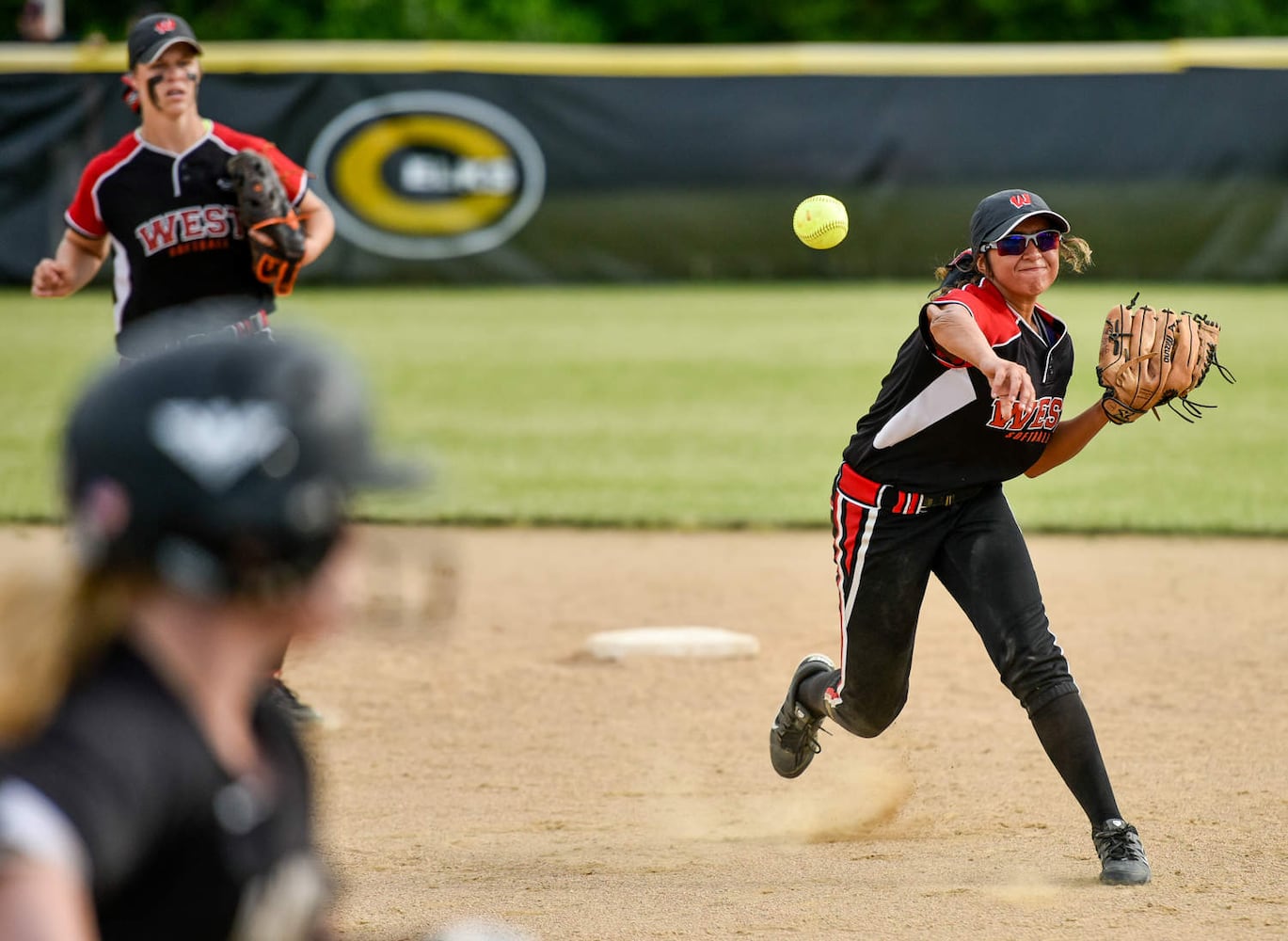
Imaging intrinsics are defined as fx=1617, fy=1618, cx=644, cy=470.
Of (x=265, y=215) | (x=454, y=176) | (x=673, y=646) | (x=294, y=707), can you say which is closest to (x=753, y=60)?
(x=454, y=176)

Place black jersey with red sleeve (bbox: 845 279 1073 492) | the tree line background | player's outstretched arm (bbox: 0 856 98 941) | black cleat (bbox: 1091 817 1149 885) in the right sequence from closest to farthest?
player's outstretched arm (bbox: 0 856 98 941) < black cleat (bbox: 1091 817 1149 885) < black jersey with red sleeve (bbox: 845 279 1073 492) < the tree line background

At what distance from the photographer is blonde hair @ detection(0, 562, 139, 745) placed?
5.06 ft

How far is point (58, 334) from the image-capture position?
17328mm

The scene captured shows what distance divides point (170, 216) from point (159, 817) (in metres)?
4.57

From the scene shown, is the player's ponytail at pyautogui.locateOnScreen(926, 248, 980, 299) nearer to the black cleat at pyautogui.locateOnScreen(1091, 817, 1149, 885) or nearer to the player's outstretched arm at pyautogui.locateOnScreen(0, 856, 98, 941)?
the black cleat at pyautogui.locateOnScreen(1091, 817, 1149, 885)

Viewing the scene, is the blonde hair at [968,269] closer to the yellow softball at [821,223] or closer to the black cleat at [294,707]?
the yellow softball at [821,223]

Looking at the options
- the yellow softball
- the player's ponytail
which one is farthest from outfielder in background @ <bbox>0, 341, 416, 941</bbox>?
the yellow softball

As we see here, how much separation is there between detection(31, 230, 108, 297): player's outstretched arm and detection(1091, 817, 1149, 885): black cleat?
13.3 ft

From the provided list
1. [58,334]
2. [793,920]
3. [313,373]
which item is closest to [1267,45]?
[58,334]

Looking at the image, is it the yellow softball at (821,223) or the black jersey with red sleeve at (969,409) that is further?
the yellow softball at (821,223)

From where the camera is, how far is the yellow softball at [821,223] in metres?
5.48

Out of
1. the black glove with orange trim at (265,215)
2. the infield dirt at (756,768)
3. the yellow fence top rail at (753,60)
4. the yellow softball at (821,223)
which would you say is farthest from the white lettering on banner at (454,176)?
the yellow softball at (821,223)

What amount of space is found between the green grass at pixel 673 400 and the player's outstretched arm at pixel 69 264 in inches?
54.2

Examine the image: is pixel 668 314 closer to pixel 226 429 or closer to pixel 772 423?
pixel 772 423
